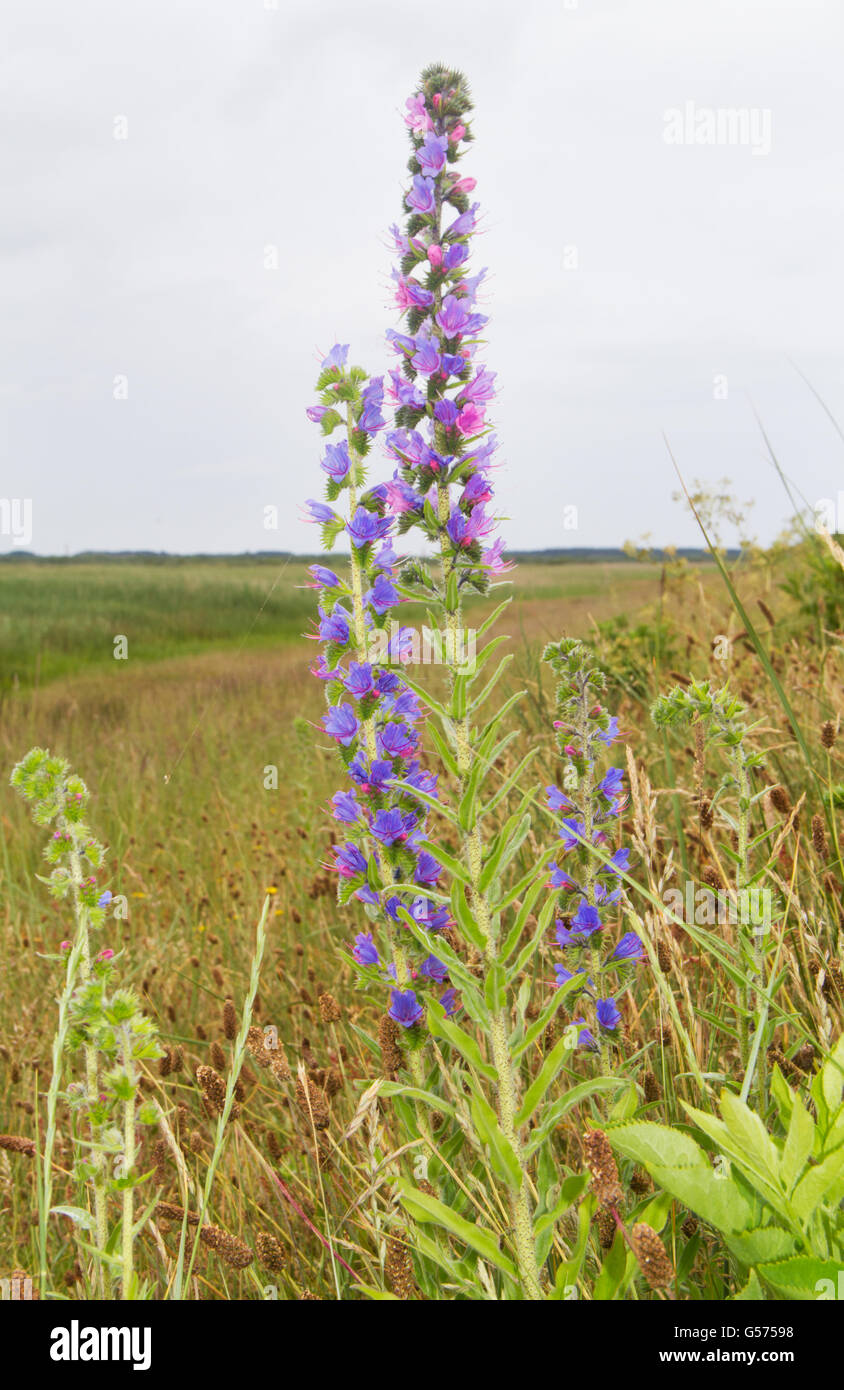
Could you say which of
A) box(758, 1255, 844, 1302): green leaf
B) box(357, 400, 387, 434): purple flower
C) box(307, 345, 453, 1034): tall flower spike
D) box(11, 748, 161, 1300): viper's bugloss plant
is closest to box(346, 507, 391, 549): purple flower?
box(307, 345, 453, 1034): tall flower spike

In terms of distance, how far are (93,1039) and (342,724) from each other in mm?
937

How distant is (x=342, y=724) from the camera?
95.3 inches

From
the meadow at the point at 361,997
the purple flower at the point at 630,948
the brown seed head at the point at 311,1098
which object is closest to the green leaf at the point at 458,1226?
the meadow at the point at 361,997

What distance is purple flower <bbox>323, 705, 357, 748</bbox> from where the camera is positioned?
242cm

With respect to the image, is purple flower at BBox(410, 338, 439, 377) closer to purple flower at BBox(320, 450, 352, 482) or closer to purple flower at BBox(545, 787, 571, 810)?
purple flower at BBox(320, 450, 352, 482)

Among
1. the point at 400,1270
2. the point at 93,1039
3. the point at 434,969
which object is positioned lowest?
the point at 400,1270

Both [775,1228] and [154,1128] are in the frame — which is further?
[154,1128]

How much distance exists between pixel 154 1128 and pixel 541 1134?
8.61 ft

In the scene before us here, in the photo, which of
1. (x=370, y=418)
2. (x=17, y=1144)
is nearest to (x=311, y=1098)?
(x=17, y=1144)

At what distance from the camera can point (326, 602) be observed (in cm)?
243

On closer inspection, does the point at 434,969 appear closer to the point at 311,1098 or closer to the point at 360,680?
the point at 311,1098
